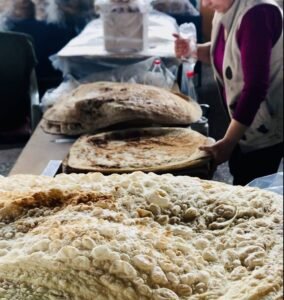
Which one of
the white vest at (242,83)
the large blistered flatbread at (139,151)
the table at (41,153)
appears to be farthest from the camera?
the table at (41,153)

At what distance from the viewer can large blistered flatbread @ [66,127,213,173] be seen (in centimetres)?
91

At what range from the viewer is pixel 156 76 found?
1533 mm

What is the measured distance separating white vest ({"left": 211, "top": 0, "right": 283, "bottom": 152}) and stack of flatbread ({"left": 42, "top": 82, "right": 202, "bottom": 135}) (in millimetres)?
551

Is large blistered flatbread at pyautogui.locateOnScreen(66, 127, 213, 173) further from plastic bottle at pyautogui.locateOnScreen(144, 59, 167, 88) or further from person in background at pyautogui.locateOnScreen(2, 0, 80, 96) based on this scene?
person in background at pyautogui.locateOnScreen(2, 0, 80, 96)

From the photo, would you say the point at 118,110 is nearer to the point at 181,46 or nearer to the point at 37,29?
the point at 181,46

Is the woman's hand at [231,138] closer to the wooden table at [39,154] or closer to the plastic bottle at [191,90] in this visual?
the wooden table at [39,154]

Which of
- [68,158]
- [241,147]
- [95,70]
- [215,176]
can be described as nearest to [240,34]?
[241,147]

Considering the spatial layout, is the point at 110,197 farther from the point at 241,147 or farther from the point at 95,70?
the point at 95,70

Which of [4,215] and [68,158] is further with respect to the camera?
[68,158]

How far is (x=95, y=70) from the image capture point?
172cm

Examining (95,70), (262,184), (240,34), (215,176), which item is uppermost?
(240,34)

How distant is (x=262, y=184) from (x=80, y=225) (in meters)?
0.20

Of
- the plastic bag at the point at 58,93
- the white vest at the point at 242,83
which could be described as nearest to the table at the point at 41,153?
the plastic bag at the point at 58,93

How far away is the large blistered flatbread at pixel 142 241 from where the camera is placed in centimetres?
46
